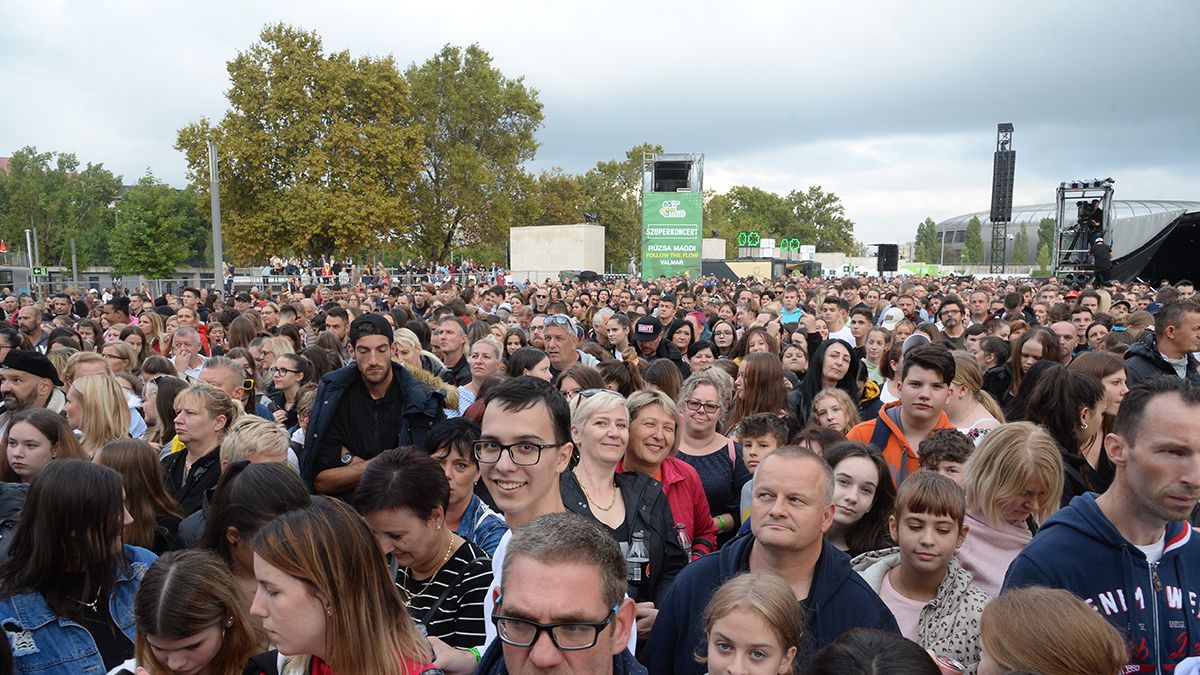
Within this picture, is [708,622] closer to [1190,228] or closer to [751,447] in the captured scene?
[751,447]

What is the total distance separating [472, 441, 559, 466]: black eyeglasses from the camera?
9.75 ft

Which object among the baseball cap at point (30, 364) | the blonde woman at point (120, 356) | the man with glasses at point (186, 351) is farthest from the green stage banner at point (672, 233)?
the baseball cap at point (30, 364)

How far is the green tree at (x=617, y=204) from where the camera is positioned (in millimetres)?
70625

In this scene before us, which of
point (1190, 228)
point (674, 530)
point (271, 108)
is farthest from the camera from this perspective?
point (271, 108)

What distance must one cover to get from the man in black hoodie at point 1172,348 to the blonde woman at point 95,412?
7.01m

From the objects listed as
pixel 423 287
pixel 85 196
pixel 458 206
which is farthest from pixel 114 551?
pixel 85 196

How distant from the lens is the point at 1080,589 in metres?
2.57

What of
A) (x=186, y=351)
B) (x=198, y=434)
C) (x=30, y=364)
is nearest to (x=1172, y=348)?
(x=198, y=434)

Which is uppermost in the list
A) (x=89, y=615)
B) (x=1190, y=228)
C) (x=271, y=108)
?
(x=271, y=108)

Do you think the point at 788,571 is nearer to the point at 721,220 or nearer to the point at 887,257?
the point at 887,257

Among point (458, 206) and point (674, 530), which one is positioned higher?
point (458, 206)

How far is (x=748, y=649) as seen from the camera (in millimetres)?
2434

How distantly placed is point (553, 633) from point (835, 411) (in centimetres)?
421

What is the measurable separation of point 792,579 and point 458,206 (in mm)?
43340
